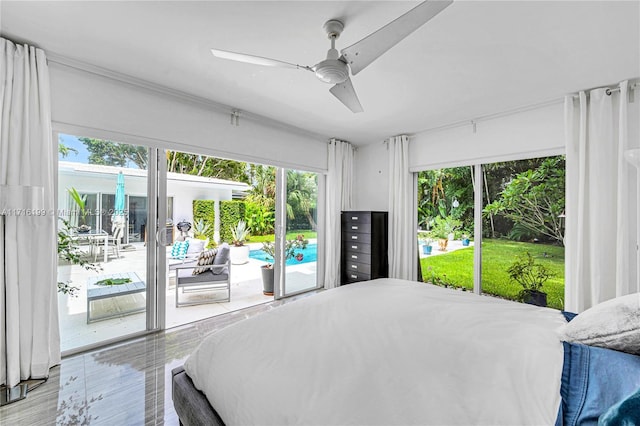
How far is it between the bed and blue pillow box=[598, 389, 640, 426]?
26 cm

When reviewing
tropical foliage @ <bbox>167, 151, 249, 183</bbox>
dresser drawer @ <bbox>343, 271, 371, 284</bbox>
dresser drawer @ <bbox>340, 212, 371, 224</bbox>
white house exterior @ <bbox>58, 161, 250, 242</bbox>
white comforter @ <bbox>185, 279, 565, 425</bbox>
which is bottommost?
dresser drawer @ <bbox>343, 271, 371, 284</bbox>

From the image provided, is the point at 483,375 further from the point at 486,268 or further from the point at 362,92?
the point at 486,268

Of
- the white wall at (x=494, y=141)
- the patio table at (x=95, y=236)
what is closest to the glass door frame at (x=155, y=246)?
the patio table at (x=95, y=236)

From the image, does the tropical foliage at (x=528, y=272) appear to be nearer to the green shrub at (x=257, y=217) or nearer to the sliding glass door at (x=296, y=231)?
the sliding glass door at (x=296, y=231)

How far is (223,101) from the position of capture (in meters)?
3.27

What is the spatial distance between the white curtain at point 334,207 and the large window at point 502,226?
1345mm

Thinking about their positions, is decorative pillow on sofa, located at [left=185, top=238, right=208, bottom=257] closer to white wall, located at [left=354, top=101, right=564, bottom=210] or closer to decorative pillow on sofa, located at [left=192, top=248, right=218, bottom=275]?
decorative pillow on sofa, located at [left=192, top=248, right=218, bottom=275]

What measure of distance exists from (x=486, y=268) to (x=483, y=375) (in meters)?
3.16

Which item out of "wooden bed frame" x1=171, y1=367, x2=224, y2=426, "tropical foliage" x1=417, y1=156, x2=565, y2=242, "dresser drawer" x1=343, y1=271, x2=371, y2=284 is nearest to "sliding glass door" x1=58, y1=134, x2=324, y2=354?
"dresser drawer" x1=343, y1=271, x2=371, y2=284

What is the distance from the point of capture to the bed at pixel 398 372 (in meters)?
0.96

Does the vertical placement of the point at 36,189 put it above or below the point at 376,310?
above

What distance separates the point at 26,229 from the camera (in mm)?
2172

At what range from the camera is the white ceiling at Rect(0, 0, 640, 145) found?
1.79 metres

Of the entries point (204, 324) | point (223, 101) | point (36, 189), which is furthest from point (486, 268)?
point (36, 189)
